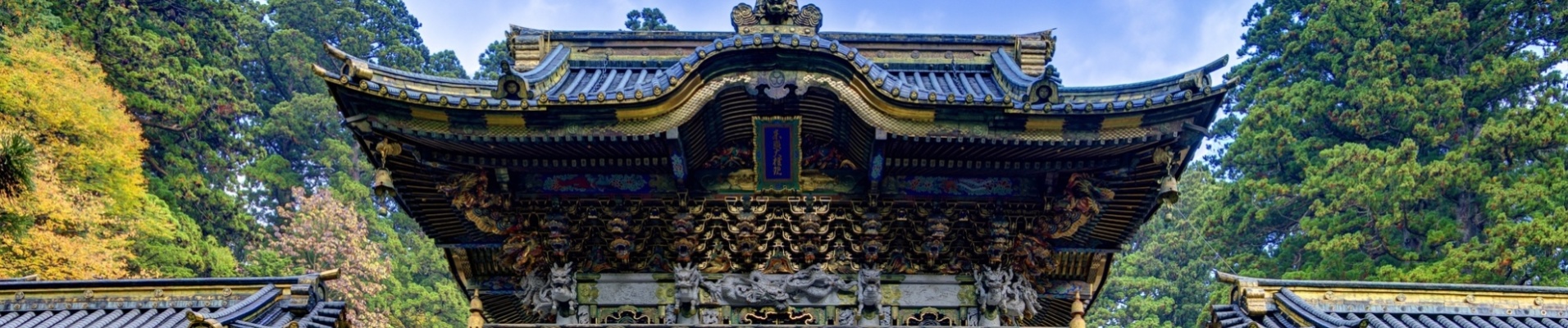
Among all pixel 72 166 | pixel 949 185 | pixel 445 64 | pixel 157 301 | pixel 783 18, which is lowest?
pixel 157 301

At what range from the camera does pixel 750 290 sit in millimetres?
10438

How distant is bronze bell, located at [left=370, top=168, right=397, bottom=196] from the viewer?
9.77 meters

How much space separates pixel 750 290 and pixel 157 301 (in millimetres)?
4578

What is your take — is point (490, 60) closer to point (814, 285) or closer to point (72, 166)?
point (72, 166)

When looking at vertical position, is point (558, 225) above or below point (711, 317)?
above

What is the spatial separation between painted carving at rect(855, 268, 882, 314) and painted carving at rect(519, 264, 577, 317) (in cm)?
230

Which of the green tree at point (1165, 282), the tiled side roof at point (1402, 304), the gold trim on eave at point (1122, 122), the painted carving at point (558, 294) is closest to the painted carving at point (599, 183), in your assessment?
the painted carving at point (558, 294)

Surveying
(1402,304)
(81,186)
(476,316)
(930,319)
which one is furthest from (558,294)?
(81,186)

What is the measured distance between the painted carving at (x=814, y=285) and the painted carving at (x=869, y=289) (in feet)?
0.39

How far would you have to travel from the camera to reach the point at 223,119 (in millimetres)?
40281

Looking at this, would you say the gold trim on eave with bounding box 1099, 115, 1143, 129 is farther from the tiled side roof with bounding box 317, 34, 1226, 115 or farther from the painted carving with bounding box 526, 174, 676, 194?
the painted carving with bounding box 526, 174, 676, 194

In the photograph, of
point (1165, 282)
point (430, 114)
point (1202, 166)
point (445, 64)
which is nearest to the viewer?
point (430, 114)

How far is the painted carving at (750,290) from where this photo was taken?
10406 millimetres

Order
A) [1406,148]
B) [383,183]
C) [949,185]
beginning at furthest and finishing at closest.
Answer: [1406,148], [949,185], [383,183]
